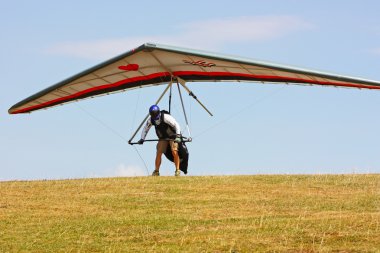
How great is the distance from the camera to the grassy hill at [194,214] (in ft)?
33.2

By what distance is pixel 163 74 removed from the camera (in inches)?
840

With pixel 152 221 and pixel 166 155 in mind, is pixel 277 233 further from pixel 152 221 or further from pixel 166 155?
pixel 166 155

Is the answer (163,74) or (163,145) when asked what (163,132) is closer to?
(163,145)

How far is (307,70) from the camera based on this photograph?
17297mm

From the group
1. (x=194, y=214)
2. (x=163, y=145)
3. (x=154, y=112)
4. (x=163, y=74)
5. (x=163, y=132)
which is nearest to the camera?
(x=194, y=214)

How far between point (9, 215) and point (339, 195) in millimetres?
7204

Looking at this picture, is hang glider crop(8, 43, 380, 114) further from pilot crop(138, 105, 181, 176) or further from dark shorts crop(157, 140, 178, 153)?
dark shorts crop(157, 140, 178, 153)

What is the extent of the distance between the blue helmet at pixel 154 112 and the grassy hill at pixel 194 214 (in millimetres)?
2244

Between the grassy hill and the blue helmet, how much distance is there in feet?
7.36

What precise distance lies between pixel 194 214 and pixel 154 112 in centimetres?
729

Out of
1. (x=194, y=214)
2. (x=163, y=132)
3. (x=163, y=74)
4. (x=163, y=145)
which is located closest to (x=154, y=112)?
(x=163, y=132)

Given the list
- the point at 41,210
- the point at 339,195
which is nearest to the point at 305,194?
the point at 339,195

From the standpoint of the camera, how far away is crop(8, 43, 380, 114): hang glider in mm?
17891

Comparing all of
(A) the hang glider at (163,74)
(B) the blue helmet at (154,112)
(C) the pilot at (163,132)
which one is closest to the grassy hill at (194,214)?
(C) the pilot at (163,132)
